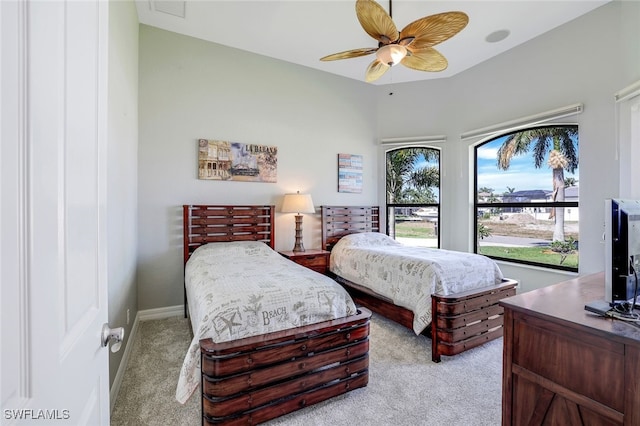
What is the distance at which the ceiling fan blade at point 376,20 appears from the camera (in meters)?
1.98

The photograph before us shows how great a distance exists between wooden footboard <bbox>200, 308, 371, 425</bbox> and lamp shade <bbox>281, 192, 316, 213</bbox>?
1943mm

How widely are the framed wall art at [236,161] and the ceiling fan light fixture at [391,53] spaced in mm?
2009

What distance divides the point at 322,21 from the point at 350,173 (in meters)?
2.09

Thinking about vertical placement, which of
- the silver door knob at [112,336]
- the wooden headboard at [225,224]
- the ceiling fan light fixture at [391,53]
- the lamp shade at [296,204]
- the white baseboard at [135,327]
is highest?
the ceiling fan light fixture at [391,53]

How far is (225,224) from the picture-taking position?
3.62 metres

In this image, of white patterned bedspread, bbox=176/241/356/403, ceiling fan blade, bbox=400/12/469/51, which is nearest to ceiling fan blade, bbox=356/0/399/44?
ceiling fan blade, bbox=400/12/469/51

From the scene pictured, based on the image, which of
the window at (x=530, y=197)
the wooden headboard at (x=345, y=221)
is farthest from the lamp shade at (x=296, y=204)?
the window at (x=530, y=197)

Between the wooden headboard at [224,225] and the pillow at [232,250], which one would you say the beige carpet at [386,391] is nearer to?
the pillow at [232,250]

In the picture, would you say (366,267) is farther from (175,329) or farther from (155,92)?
(155,92)

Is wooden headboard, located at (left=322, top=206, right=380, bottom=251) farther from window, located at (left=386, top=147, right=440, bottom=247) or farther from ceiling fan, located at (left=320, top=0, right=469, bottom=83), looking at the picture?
ceiling fan, located at (left=320, top=0, right=469, bottom=83)

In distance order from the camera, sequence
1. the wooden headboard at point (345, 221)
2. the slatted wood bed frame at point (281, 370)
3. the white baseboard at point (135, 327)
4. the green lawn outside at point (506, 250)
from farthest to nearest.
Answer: the wooden headboard at point (345, 221), the green lawn outside at point (506, 250), the white baseboard at point (135, 327), the slatted wood bed frame at point (281, 370)

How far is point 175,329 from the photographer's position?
3.05 m

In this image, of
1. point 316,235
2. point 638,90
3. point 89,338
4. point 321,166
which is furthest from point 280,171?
point 638,90

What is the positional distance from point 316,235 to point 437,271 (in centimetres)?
207
